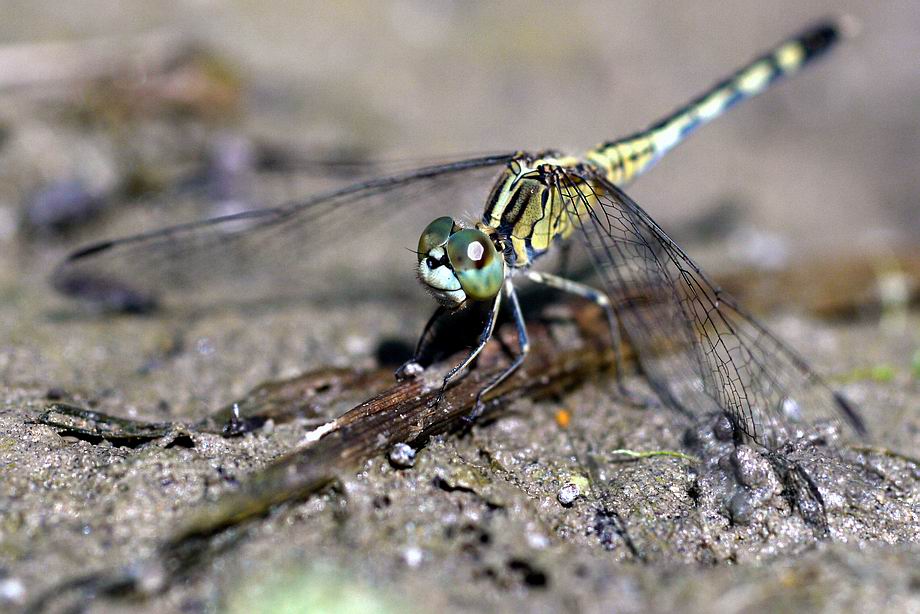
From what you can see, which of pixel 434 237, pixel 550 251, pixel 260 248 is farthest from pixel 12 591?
pixel 550 251

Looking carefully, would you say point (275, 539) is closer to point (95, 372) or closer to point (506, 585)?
point (506, 585)

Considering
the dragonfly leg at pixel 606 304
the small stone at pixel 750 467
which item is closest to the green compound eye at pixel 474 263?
the dragonfly leg at pixel 606 304

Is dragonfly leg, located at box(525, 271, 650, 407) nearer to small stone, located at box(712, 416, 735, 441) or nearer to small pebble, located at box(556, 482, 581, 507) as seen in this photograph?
small stone, located at box(712, 416, 735, 441)

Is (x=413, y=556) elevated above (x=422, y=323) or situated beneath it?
situated beneath

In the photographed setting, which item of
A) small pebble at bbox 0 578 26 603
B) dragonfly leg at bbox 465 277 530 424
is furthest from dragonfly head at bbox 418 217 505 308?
small pebble at bbox 0 578 26 603

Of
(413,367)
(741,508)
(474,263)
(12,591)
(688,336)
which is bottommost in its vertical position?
(741,508)

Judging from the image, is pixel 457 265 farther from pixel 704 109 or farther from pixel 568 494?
pixel 704 109
